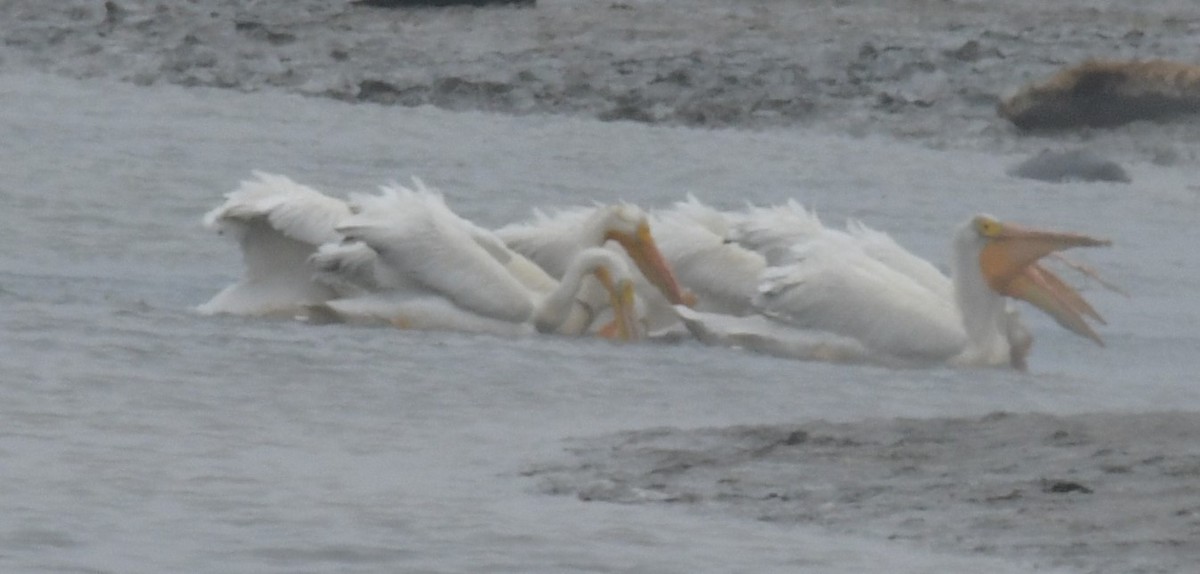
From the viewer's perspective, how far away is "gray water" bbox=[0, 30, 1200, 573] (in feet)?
21.9

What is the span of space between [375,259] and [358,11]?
14428 millimetres

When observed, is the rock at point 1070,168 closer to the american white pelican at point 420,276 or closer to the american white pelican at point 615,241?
the american white pelican at point 615,241

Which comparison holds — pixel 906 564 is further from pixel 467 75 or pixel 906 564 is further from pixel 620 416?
pixel 467 75

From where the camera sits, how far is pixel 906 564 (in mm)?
6477

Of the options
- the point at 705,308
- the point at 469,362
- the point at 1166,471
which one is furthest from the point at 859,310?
the point at 1166,471

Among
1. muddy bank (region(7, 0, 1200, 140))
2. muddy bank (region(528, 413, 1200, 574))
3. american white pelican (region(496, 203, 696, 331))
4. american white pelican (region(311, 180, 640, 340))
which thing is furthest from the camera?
muddy bank (region(7, 0, 1200, 140))

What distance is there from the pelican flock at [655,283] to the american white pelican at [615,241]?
1 centimetres

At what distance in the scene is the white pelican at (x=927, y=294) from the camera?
35.4ft

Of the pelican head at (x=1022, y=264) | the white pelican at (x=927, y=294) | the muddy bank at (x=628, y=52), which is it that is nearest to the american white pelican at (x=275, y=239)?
the white pelican at (x=927, y=294)

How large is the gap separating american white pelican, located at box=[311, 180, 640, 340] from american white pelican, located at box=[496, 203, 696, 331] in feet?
1.67

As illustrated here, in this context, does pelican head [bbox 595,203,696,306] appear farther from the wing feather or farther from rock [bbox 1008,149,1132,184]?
rock [bbox 1008,149,1132,184]

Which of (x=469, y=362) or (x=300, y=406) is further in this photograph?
(x=469, y=362)

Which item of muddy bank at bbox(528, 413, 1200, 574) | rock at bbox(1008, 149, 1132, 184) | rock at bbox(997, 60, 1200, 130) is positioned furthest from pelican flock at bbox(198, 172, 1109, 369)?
rock at bbox(997, 60, 1200, 130)

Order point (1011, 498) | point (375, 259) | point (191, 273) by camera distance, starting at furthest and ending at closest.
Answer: point (191, 273)
point (375, 259)
point (1011, 498)
